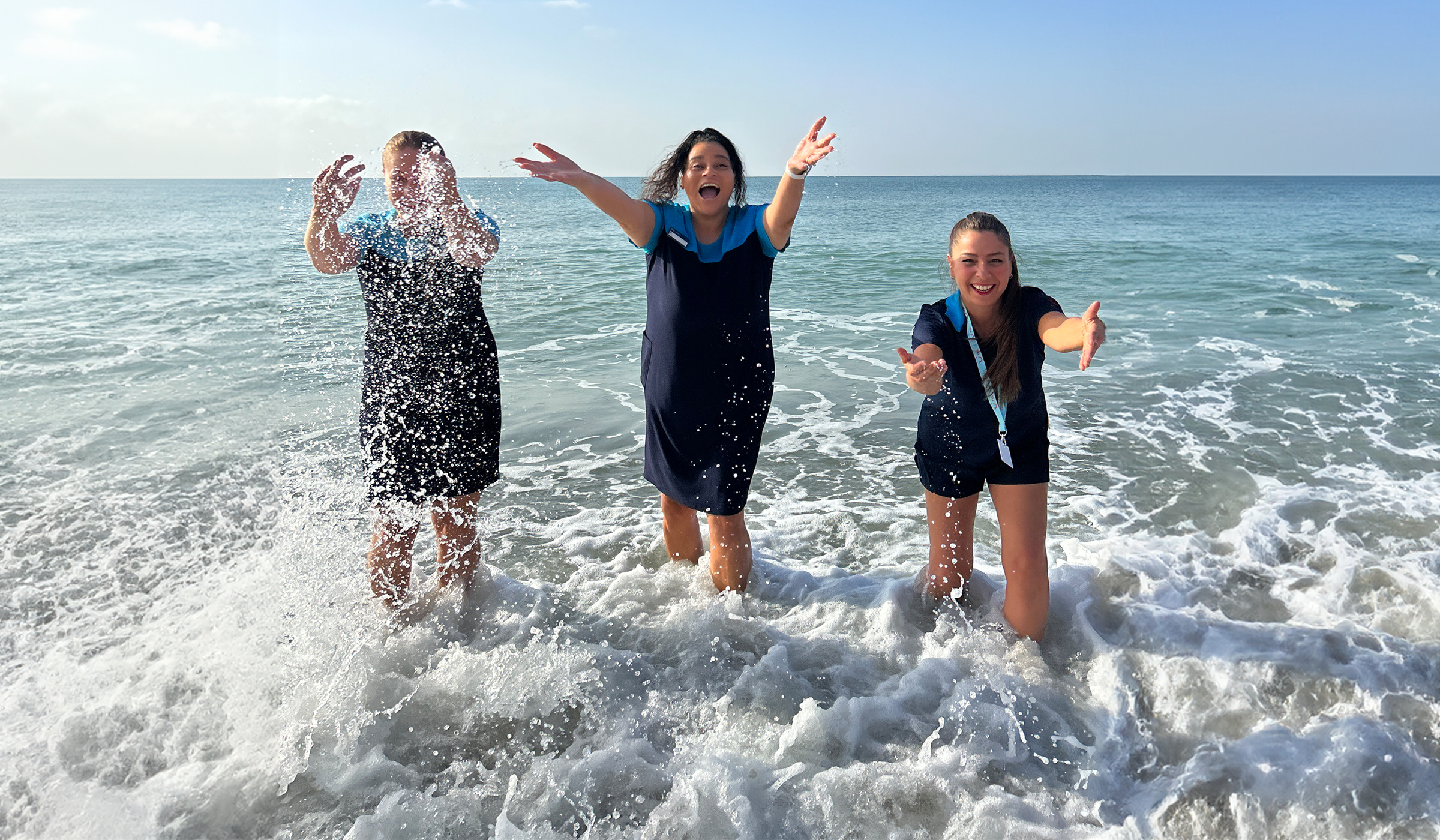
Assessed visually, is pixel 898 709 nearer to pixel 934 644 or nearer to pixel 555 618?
pixel 934 644

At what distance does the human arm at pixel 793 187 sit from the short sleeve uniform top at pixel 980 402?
689 mm

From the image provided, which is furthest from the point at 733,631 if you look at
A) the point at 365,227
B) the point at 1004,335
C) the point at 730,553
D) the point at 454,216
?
the point at 365,227

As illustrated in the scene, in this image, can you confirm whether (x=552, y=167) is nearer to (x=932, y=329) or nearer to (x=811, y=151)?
(x=811, y=151)

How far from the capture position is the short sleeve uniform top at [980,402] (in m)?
3.46

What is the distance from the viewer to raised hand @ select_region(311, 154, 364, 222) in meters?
3.39

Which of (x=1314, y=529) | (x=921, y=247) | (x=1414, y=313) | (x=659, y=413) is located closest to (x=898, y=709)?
(x=659, y=413)

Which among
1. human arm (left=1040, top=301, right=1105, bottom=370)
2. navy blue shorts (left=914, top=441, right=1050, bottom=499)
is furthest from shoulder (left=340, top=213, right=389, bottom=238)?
human arm (left=1040, top=301, right=1105, bottom=370)

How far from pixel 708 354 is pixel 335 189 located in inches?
66.8

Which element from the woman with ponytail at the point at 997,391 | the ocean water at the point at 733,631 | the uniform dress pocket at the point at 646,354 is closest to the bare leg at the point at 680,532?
the ocean water at the point at 733,631

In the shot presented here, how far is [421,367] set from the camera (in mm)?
3557

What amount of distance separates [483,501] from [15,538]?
2.76 metres

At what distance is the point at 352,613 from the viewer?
3.89 m

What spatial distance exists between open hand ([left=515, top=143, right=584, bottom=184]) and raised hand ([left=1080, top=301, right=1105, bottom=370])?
6.93 feet

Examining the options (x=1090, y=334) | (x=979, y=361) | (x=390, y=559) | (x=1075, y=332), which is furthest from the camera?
(x=390, y=559)
